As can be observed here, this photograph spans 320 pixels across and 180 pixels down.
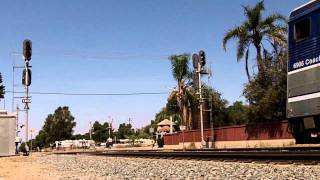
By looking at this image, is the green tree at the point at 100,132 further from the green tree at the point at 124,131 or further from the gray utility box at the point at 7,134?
the gray utility box at the point at 7,134

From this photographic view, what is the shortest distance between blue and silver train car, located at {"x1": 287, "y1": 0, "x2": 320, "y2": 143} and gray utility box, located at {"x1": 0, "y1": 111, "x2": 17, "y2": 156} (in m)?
31.1

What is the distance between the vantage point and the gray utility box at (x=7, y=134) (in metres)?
43.7

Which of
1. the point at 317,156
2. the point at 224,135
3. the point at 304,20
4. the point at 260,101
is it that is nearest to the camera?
the point at 317,156

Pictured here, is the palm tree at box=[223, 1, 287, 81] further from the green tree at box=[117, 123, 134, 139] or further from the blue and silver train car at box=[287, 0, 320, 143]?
the green tree at box=[117, 123, 134, 139]

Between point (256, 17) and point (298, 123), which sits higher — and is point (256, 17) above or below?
above

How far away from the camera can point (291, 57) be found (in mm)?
18500

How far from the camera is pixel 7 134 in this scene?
44031mm

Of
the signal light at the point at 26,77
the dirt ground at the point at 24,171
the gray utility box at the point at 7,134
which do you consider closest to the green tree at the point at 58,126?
the gray utility box at the point at 7,134

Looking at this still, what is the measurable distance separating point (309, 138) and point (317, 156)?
2587 mm

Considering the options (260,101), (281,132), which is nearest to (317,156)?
(281,132)

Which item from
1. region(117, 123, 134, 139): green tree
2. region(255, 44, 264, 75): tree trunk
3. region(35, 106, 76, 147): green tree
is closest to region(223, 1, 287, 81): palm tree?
region(255, 44, 264, 75): tree trunk

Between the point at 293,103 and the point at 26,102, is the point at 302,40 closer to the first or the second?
the point at 293,103

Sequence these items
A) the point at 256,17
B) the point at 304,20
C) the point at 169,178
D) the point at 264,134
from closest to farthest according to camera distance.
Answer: the point at 169,178 → the point at 304,20 → the point at 264,134 → the point at 256,17

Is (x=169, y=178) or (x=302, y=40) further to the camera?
(x=302, y=40)
